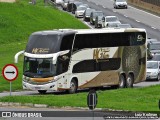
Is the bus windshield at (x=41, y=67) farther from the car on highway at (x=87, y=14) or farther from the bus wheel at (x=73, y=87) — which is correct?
the car on highway at (x=87, y=14)

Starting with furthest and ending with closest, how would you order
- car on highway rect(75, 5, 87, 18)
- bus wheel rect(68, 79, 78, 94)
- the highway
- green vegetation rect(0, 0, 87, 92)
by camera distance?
car on highway rect(75, 5, 87, 18) < the highway < green vegetation rect(0, 0, 87, 92) < bus wheel rect(68, 79, 78, 94)

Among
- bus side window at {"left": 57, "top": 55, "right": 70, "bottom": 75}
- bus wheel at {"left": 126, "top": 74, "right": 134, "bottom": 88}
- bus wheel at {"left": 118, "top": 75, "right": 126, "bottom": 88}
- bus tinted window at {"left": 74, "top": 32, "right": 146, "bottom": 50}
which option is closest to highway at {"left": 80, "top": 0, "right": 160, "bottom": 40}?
bus tinted window at {"left": 74, "top": 32, "right": 146, "bottom": 50}

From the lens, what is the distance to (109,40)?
4494cm

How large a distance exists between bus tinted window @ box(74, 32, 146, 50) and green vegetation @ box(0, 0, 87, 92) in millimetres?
23145

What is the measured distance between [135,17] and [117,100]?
6783 centimetres

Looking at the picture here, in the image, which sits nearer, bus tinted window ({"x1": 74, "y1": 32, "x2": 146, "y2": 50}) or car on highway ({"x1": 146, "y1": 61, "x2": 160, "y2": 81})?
bus tinted window ({"x1": 74, "y1": 32, "x2": 146, "y2": 50})

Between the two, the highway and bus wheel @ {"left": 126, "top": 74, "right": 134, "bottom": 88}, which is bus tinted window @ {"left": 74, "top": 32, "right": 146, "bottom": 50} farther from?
the highway

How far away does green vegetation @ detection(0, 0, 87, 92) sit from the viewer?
252ft

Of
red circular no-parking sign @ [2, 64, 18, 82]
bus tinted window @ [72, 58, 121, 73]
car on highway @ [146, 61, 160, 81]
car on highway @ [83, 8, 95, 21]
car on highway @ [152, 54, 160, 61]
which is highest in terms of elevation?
red circular no-parking sign @ [2, 64, 18, 82]

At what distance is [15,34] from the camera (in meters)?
79.8

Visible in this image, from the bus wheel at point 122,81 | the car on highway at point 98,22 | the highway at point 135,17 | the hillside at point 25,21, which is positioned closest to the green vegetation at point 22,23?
the hillside at point 25,21

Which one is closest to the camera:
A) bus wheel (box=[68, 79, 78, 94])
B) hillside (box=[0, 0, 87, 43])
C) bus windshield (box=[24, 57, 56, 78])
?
bus windshield (box=[24, 57, 56, 78])

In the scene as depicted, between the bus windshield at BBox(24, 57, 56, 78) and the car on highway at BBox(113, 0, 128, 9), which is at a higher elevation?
the bus windshield at BBox(24, 57, 56, 78)

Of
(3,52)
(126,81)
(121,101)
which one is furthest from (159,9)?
(121,101)
